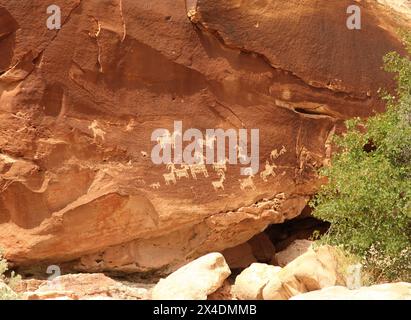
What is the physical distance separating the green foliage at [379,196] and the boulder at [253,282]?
741 mm

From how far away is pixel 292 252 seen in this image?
32.3ft

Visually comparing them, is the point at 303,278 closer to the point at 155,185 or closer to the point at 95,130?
the point at 155,185

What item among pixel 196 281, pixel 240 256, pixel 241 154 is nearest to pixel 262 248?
pixel 240 256

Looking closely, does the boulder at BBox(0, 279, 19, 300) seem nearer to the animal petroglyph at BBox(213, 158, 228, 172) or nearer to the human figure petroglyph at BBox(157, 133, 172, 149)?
the human figure petroglyph at BBox(157, 133, 172, 149)

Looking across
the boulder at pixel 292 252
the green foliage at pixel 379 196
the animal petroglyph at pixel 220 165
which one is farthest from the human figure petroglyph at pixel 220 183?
the boulder at pixel 292 252

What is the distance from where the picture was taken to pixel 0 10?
25.9 ft

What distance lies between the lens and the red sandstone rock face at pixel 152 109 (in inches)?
318

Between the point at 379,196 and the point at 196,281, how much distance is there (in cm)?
206

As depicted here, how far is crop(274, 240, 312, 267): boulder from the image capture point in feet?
31.9

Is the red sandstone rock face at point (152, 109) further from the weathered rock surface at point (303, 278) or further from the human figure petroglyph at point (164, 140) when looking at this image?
the weathered rock surface at point (303, 278)

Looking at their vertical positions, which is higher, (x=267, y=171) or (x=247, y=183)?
(x=267, y=171)

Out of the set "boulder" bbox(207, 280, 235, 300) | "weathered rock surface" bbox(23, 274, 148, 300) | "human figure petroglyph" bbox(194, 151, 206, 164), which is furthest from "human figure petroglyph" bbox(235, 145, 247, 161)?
"weathered rock surface" bbox(23, 274, 148, 300)
